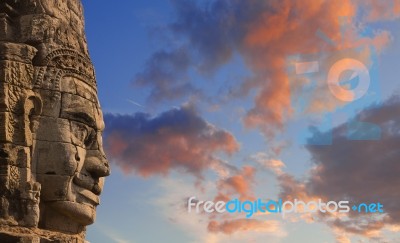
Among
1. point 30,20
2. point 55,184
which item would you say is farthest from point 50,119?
point 30,20

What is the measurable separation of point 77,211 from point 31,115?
6.57 feet

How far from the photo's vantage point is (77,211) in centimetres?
1167

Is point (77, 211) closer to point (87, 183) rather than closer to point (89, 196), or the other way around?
point (89, 196)

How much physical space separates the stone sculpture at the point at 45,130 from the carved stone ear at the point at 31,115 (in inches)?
0.7

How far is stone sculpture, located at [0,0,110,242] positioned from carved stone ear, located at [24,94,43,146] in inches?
0.7

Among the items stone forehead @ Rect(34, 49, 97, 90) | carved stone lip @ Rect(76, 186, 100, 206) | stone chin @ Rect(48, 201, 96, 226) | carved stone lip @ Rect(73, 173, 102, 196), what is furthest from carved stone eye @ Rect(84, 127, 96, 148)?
stone chin @ Rect(48, 201, 96, 226)

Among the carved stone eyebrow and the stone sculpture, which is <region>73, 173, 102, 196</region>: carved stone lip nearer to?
the stone sculpture

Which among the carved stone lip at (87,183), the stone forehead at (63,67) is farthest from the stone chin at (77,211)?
the stone forehead at (63,67)

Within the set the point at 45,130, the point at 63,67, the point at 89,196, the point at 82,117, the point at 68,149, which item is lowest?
the point at 89,196

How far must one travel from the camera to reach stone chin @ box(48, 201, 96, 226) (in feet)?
37.7

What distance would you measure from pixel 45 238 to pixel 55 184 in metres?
1.02

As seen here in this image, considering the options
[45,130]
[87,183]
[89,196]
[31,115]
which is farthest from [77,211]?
Answer: [31,115]

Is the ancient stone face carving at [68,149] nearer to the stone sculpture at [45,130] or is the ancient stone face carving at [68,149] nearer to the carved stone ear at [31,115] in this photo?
the stone sculpture at [45,130]

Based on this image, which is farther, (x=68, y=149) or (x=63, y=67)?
(x=63, y=67)
